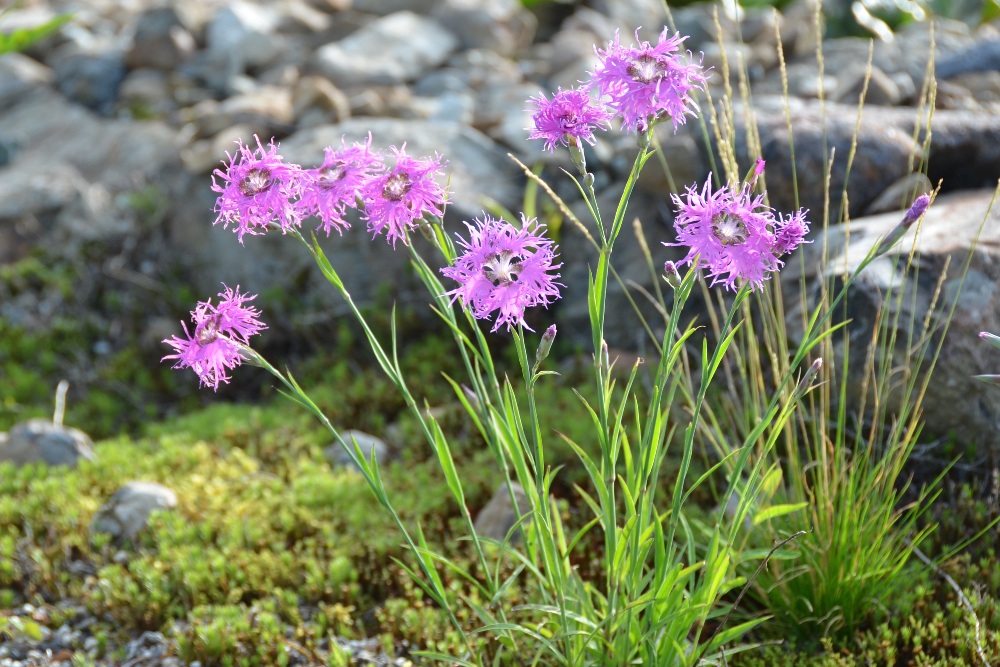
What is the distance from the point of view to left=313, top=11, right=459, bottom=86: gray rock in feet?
21.4

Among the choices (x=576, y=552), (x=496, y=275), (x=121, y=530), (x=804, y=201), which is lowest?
(x=121, y=530)

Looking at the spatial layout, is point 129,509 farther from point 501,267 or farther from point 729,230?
point 729,230

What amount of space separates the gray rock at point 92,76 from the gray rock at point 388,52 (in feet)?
5.33

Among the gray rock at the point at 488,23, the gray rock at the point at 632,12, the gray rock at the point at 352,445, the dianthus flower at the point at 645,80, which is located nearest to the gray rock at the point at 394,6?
the gray rock at the point at 488,23

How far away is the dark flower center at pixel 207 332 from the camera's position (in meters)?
1.79

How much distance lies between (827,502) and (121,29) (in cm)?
775

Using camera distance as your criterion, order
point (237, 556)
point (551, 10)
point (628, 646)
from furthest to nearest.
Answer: point (551, 10) < point (237, 556) < point (628, 646)

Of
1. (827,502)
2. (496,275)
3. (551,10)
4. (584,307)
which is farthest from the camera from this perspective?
(551,10)

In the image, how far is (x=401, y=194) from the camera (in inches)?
70.4

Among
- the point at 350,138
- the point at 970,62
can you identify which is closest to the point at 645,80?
the point at 350,138

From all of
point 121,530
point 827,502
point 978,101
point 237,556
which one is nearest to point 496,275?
point 827,502

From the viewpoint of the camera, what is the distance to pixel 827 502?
245 cm

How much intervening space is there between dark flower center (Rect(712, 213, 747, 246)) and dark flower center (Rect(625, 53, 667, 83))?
0.28m

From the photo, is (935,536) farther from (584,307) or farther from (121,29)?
(121,29)
